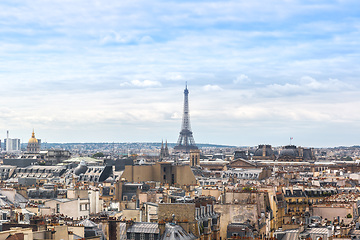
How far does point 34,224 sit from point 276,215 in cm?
2291

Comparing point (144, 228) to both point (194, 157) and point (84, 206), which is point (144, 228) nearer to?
point (84, 206)

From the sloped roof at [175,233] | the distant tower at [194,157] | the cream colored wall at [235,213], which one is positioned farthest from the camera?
the distant tower at [194,157]

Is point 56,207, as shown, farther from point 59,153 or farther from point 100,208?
point 59,153

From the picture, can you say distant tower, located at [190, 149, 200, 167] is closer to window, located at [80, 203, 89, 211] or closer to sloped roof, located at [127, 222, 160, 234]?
window, located at [80, 203, 89, 211]

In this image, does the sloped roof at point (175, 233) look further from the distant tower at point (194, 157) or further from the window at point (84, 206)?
the distant tower at point (194, 157)

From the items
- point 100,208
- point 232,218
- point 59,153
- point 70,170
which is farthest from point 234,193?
point 59,153

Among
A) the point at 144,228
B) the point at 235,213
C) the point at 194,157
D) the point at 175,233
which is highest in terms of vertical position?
the point at 194,157

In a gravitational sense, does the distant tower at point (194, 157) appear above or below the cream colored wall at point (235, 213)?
above

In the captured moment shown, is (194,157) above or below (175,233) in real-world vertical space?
above

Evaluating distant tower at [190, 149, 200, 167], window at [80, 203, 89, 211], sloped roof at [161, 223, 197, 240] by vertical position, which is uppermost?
distant tower at [190, 149, 200, 167]

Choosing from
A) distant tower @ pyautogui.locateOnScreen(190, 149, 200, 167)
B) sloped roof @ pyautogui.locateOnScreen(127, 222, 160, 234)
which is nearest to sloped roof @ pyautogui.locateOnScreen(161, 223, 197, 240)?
sloped roof @ pyautogui.locateOnScreen(127, 222, 160, 234)

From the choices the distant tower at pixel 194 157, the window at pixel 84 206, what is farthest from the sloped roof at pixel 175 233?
the distant tower at pixel 194 157

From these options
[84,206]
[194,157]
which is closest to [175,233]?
[84,206]

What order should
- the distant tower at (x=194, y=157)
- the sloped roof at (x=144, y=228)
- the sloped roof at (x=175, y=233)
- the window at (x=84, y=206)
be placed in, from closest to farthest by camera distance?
the sloped roof at (x=175, y=233) < the sloped roof at (x=144, y=228) < the window at (x=84, y=206) < the distant tower at (x=194, y=157)
